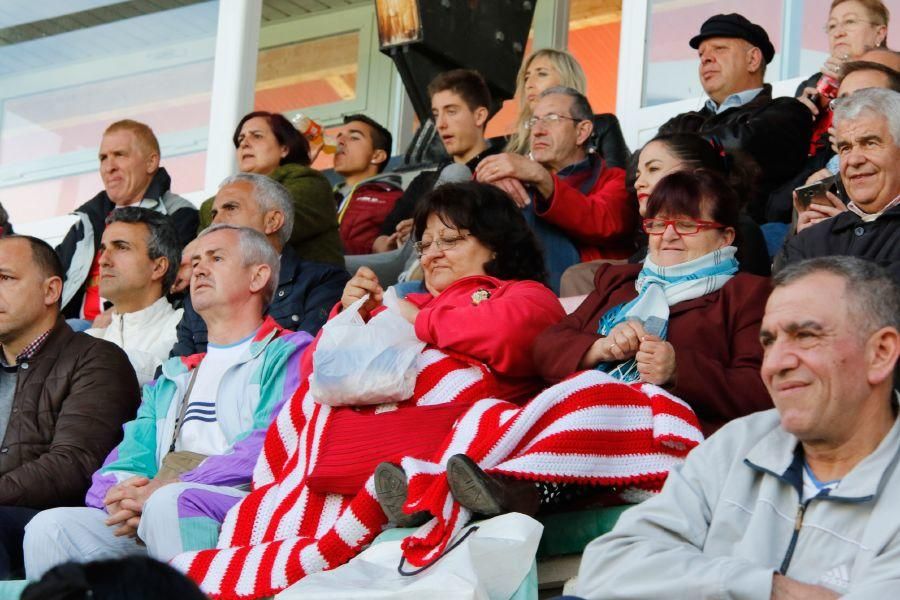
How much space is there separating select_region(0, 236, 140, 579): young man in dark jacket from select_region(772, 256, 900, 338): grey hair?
2.51m

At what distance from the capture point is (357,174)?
24.4 ft

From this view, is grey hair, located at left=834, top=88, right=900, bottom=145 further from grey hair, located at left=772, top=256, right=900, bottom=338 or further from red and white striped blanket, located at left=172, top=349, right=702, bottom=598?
grey hair, located at left=772, top=256, right=900, bottom=338

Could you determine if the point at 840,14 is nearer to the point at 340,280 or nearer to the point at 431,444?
the point at 340,280

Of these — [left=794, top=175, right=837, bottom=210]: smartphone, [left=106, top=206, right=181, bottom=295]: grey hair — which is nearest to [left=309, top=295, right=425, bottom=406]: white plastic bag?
[left=794, top=175, right=837, bottom=210]: smartphone

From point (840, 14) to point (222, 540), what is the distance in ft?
10.3

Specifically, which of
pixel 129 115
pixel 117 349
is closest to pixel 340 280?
pixel 117 349

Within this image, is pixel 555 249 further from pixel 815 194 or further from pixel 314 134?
pixel 314 134

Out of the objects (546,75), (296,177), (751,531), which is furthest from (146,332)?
(751,531)

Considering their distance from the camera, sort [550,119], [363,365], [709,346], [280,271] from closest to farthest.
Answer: [709,346] < [363,365] < [280,271] < [550,119]

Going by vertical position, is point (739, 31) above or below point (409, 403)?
above

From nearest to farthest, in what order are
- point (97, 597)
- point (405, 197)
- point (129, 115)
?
1. point (97, 597)
2. point (405, 197)
3. point (129, 115)

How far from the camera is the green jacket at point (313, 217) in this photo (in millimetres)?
6148

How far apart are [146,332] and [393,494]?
257cm

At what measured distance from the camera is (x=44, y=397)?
5125mm
